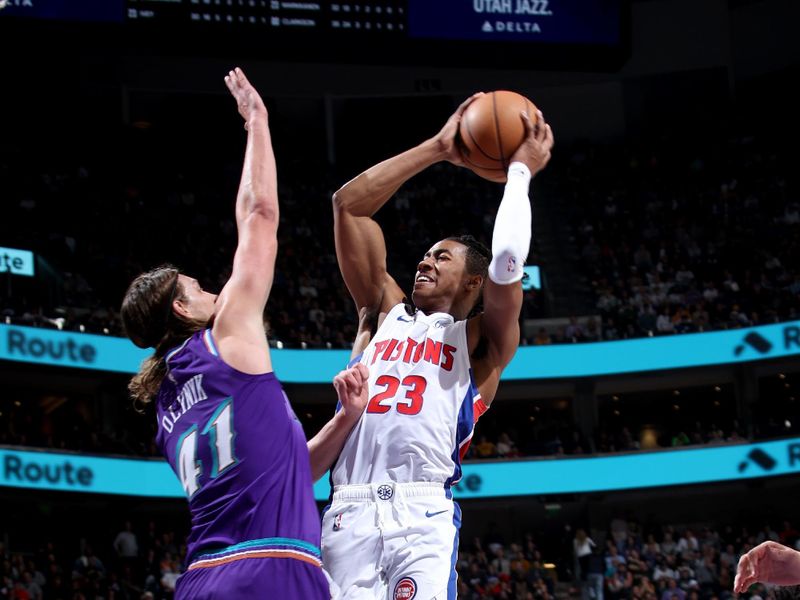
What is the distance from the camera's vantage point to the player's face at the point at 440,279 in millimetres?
4902

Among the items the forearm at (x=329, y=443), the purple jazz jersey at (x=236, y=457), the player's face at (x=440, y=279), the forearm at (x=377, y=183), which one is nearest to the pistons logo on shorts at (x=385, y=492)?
the forearm at (x=329, y=443)

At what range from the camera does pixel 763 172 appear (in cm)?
2842

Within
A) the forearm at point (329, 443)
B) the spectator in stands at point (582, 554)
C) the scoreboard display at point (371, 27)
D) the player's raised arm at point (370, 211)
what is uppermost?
the scoreboard display at point (371, 27)

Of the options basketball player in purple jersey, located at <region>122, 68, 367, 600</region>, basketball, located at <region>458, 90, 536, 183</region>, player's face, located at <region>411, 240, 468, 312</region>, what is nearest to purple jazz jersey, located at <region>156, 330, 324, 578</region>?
basketball player in purple jersey, located at <region>122, 68, 367, 600</region>

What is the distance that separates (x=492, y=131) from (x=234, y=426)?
2.02 m

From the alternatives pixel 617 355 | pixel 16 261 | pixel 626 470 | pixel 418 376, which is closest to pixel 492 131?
pixel 418 376

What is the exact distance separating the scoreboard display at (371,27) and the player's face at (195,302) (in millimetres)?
17833

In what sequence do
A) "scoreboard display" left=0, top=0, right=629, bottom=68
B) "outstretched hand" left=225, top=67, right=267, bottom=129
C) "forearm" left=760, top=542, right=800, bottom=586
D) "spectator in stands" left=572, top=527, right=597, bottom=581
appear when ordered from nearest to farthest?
"outstretched hand" left=225, top=67, right=267, bottom=129 < "forearm" left=760, top=542, right=800, bottom=586 < "scoreboard display" left=0, top=0, right=629, bottom=68 < "spectator in stands" left=572, top=527, right=597, bottom=581

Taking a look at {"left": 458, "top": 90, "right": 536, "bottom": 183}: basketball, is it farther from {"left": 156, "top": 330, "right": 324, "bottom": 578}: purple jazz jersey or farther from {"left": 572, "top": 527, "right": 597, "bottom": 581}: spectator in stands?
{"left": 572, "top": 527, "right": 597, "bottom": 581}: spectator in stands

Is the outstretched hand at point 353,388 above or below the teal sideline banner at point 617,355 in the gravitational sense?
below

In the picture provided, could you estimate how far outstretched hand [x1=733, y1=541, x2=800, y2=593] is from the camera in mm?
4148

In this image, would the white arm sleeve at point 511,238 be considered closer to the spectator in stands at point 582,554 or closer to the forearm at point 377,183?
the forearm at point 377,183

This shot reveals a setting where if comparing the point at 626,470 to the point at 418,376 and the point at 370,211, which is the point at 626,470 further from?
the point at 418,376

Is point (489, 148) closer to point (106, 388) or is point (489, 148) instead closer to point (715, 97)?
point (106, 388)
